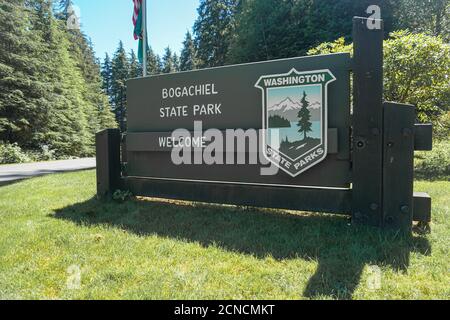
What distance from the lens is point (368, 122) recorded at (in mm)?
3768

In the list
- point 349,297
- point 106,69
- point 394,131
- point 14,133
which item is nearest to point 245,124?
point 394,131

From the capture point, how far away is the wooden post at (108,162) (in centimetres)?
564

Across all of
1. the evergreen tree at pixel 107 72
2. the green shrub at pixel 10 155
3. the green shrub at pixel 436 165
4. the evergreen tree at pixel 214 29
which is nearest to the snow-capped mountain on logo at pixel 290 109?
the green shrub at pixel 436 165

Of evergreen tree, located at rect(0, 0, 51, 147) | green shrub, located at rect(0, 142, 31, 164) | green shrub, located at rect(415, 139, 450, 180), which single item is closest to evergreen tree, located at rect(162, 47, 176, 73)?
evergreen tree, located at rect(0, 0, 51, 147)

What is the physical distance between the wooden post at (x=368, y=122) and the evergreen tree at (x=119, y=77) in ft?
174

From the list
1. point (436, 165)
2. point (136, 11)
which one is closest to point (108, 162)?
point (136, 11)

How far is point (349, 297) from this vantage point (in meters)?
2.45

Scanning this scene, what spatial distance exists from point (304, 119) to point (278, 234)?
4.46 ft

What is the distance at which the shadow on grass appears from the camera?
2.90 metres

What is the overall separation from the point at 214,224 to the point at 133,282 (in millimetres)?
1630

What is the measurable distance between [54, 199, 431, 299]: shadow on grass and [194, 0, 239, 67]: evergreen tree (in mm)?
31970

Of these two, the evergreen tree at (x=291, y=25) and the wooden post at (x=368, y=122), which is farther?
the evergreen tree at (x=291, y=25)

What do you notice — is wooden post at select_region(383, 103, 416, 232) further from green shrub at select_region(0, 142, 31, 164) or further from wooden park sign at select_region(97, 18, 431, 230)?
green shrub at select_region(0, 142, 31, 164)

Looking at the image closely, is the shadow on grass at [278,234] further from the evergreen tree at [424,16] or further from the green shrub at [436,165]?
the evergreen tree at [424,16]
